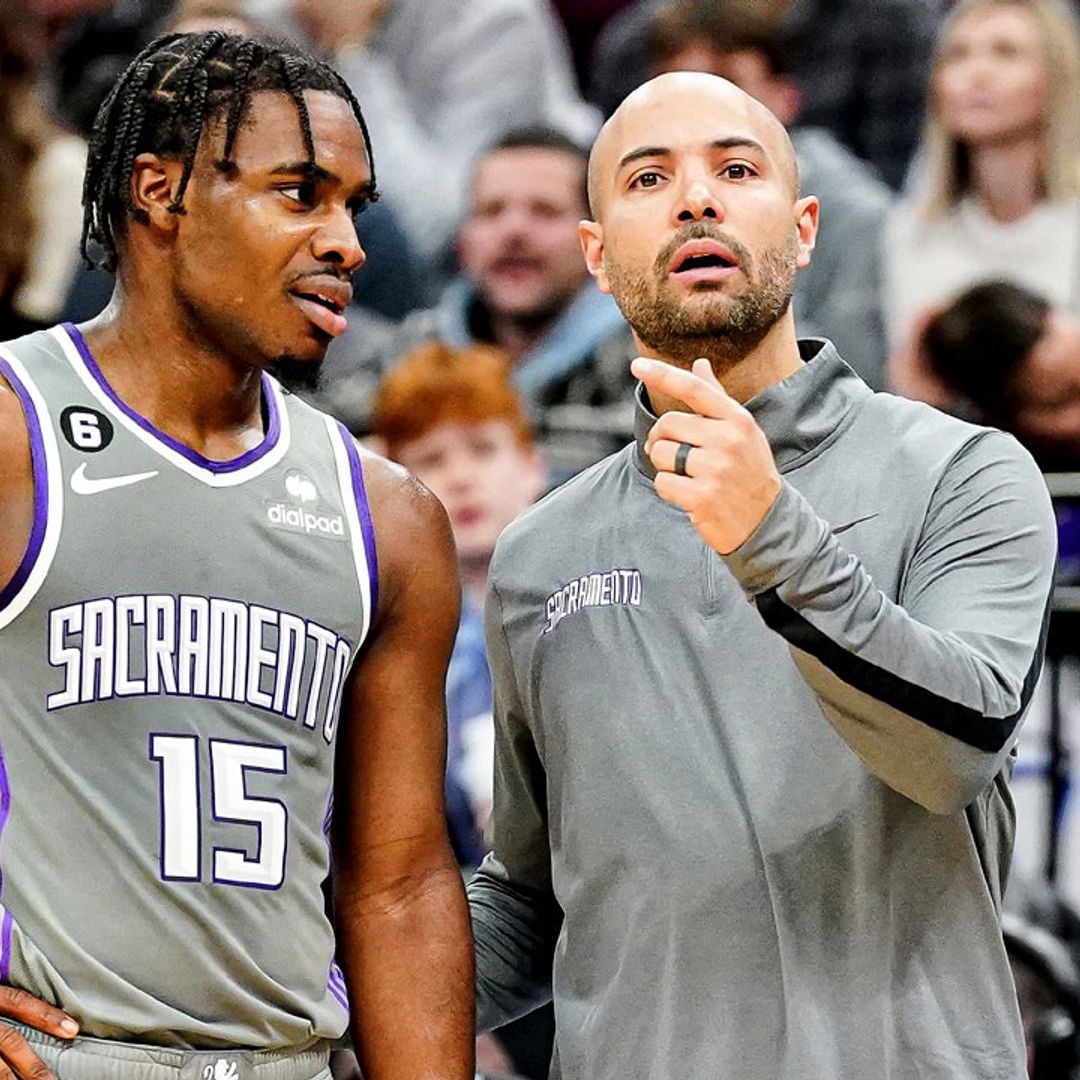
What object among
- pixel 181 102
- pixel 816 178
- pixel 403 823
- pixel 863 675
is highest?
pixel 816 178

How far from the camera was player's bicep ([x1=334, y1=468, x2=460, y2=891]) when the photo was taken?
2887 millimetres

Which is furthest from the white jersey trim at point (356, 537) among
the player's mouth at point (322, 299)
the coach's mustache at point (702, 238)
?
the coach's mustache at point (702, 238)

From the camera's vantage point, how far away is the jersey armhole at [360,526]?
2.82 metres

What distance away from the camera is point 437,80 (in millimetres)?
7371

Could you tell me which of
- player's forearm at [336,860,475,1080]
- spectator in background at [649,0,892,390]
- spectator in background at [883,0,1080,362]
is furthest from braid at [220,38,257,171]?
spectator in background at [883,0,1080,362]

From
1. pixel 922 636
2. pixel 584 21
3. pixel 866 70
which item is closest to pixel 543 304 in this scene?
pixel 866 70

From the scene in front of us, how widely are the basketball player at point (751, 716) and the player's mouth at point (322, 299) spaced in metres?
0.37

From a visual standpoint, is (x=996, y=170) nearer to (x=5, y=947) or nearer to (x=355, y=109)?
(x=355, y=109)

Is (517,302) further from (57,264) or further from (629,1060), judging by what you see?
(629,1060)

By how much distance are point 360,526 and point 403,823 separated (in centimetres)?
43

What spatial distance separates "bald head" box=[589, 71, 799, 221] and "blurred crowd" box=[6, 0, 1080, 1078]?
6.51ft

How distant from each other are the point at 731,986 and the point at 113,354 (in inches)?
45.4

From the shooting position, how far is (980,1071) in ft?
8.60

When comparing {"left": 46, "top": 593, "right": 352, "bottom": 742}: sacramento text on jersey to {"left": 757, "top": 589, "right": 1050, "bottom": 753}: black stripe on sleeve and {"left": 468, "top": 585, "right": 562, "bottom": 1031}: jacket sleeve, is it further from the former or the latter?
{"left": 757, "top": 589, "right": 1050, "bottom": 753}: black stripe on sleeve
